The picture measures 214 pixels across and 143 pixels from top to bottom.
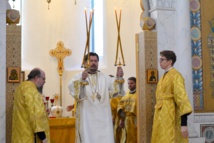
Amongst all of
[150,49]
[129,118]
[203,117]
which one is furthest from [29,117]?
[203,117]

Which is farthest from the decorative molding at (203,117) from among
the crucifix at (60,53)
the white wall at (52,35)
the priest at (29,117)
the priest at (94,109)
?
the crucifix at (60,53)

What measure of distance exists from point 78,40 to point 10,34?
21.0 feet

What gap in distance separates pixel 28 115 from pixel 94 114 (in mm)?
1512

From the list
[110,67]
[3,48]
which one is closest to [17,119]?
[3,48]

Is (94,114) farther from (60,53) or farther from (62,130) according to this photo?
(60,53)

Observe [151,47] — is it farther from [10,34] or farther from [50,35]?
[50,35]

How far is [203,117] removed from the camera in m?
8.28

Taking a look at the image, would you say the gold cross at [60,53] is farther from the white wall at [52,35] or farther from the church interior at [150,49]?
the church interior at [150,49]

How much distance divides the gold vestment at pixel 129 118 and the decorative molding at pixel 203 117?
1.26 m

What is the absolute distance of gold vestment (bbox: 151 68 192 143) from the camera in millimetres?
6615

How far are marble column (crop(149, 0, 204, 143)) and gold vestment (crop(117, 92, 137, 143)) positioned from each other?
132 cm

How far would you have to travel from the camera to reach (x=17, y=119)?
245 inches

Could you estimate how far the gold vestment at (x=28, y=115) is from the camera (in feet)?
20.0

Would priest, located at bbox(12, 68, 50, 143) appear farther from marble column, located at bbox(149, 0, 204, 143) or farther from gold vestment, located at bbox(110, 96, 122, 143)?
gold vestment, located at bbox(110, 96, 122, 143)
